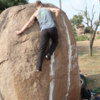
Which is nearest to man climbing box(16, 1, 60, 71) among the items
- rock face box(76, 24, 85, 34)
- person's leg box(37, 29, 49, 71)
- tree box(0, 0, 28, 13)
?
person's leg box(37, 29, 49, 71)

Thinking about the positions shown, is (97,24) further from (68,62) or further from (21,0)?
(68,62)

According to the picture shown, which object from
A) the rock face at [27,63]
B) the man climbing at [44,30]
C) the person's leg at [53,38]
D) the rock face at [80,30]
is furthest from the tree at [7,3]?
the rock face at [80,30]

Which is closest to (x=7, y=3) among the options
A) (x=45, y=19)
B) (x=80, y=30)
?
(x=45, y=19)

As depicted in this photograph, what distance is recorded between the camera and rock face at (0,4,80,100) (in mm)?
2684

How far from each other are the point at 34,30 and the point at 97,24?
777 cm

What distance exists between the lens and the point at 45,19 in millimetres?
2717

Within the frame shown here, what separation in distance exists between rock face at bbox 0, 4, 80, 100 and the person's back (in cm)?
15

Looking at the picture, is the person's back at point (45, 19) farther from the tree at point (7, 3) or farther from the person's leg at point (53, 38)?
the tree at point (7, 3)

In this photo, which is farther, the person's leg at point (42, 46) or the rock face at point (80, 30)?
the rock face at point (80, 30)

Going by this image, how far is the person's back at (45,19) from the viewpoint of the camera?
270 cm

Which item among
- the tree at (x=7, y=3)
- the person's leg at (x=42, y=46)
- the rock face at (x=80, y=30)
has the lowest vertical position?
the rock face at (x=80, y=30)

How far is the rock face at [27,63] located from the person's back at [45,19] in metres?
0.15

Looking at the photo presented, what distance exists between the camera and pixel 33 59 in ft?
8.87

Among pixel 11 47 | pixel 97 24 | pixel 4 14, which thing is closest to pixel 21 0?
pixel 97 24
